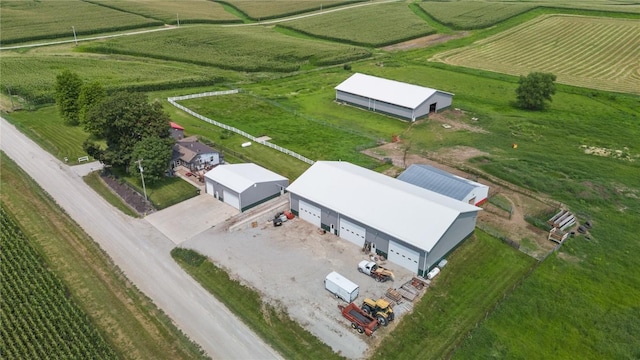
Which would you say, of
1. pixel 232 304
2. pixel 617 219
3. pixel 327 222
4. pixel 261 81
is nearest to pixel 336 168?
pixel 327 222

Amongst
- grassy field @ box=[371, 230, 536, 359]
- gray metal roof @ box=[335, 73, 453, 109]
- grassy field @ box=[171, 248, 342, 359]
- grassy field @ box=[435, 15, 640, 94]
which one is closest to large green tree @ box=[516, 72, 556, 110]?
gray metal roof @ box=[335, 73, 453, 109]

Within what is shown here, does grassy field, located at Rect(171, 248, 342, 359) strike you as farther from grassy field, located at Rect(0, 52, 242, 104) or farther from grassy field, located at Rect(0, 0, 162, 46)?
grassy field, located at Rect(0, 0, 162, 46)

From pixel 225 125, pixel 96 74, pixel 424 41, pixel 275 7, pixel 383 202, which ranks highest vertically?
pixel 275 7

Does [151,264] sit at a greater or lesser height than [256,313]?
lesser

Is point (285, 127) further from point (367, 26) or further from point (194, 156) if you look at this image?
point (367, 26)

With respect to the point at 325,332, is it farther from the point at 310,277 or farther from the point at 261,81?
the point at 261,81

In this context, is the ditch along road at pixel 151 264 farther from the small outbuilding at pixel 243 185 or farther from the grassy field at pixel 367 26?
the grassy field at pixel 367 26

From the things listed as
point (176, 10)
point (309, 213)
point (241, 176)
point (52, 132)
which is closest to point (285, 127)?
point (241, 176)
